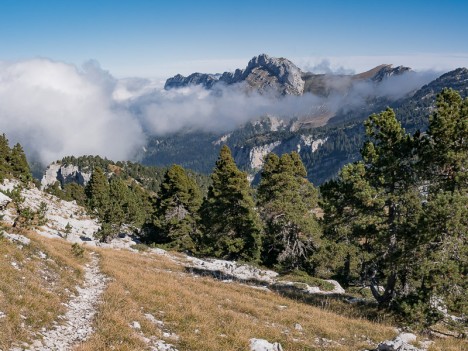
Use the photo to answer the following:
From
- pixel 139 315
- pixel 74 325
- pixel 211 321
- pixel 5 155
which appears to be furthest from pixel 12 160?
pixel 211 321

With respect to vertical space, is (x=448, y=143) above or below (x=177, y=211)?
above

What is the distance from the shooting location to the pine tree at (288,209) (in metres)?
37.6

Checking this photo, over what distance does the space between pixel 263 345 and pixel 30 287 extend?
8.45 m

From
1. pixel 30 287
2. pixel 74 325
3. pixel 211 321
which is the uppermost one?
pixel 30 287

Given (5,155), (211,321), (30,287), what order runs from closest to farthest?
(30,287) < (211,321) < (5,155)

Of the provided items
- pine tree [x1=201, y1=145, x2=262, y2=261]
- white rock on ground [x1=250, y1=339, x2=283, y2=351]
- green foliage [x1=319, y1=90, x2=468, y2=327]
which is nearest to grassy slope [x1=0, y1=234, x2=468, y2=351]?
white rock on ground [x1=250, y1=339, x2=283, y2=351]

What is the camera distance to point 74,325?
460 inches

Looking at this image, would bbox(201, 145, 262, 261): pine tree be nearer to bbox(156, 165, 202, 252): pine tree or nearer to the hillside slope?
bbox(156, 165, 202, 252): pine tree

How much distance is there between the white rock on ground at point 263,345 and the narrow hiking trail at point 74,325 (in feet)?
16.8

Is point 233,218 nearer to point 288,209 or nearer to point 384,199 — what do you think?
point 288,209

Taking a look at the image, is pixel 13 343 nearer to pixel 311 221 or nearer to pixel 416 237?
pixel 416 237

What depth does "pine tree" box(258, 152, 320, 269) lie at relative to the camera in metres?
37.6

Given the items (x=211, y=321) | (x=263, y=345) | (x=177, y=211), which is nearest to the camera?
(x=263, y=345)

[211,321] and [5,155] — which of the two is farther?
[5,155]
